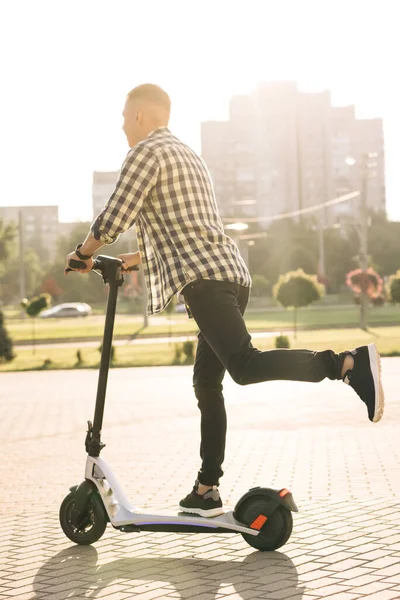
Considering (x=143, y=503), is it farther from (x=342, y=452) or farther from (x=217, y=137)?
(x=217, y=137)

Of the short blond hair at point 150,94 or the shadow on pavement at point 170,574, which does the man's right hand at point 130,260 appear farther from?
the shadow on pavement at point 170,574

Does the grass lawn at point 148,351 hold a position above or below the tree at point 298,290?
below

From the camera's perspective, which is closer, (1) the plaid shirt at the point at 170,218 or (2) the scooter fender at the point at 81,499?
(1) the plaid shirt at the point at 170,218

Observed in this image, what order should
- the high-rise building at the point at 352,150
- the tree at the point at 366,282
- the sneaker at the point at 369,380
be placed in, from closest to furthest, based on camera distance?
the sneaker at the point at 369,380, the tree at the point at 366,282, the high-rise building at the point at 352,150

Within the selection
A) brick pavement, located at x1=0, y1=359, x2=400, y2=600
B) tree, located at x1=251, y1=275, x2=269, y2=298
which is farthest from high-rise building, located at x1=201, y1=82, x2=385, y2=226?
brick pavement, located at x1=0, y1=359, x2=400, y2=600

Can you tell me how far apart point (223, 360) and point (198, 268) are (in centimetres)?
39

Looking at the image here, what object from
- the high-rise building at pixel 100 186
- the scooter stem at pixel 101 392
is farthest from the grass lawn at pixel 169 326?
the high-rise building at pixel 100 186

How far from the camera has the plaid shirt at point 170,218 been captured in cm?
448

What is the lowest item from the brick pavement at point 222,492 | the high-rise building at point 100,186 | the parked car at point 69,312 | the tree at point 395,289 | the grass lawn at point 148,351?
the parked car at point 69,312

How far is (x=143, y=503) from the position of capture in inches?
240

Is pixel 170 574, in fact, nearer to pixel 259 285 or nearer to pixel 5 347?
pixel 5 347

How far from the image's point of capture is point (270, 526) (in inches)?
176

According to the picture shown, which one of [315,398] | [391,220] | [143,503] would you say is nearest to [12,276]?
[391,220]

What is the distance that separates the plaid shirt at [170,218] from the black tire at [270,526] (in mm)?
916
